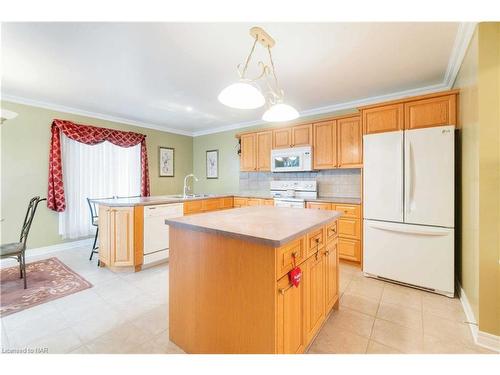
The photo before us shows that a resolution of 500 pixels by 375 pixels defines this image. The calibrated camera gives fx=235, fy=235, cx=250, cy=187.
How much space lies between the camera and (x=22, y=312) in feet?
6.90

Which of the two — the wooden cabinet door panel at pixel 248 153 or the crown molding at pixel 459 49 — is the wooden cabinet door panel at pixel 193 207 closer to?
the wooden cabinet door panel at pixel 248 153

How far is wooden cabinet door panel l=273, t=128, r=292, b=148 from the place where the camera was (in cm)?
414

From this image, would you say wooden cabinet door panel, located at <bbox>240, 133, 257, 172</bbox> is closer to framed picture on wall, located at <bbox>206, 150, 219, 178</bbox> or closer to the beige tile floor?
framed picture on wall, located at <bbox>206, 150, 219, 178</bbox>

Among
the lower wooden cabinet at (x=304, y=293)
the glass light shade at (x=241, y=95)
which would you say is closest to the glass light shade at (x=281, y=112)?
the glass light shade at (x=241, y=95)

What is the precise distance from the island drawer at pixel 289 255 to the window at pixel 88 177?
165 inches

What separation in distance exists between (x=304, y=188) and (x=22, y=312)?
3.85 m

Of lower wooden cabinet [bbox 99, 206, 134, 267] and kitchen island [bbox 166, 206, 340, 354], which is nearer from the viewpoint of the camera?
kitchen island [bbox 166, 206, 340, 354]

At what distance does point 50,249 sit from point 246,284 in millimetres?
4128

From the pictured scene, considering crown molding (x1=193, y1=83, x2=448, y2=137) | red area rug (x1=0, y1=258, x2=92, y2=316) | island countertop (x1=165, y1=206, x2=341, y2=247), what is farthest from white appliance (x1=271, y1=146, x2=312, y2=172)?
red area rug (x1=0, y1=258, x2=92, y2=316)

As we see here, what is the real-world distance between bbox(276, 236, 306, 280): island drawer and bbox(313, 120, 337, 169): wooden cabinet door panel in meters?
2.54

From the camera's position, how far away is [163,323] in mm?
1948

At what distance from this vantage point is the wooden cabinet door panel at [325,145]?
3672 millimetres

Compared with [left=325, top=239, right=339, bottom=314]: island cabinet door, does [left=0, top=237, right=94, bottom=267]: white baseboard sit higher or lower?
lower
